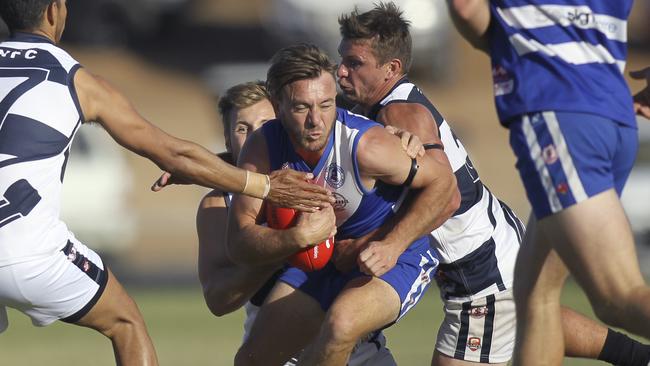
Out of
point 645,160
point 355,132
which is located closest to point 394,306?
point 355,132

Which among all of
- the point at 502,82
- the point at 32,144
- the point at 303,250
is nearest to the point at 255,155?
the point at 303,250

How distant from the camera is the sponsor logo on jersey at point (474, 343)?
21.0 ft

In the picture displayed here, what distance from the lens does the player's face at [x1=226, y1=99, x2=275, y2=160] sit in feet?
21.3

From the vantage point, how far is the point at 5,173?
5.32 meters

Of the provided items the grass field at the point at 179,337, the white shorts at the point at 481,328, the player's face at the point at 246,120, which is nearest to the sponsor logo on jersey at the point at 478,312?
the white shorts at the point at 481,328

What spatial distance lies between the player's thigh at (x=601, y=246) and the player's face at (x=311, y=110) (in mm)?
1406

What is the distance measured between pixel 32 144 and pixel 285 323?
1449 mm

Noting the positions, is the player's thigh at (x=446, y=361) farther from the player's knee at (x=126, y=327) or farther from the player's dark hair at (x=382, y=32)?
the player's knee at (x=126, y=327)

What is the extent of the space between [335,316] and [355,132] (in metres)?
0.86

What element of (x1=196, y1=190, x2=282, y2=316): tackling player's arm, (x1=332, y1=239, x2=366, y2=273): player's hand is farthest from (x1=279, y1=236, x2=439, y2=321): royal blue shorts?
(x1=196, y1=190, x2=282, y2=316): tackling player's arm

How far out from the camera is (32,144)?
5.34 meters

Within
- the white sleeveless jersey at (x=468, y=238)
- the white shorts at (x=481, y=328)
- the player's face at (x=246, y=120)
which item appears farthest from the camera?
the player's face at (x=246, y=120)

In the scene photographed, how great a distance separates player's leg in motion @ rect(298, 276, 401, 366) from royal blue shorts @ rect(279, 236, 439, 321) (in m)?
0.15

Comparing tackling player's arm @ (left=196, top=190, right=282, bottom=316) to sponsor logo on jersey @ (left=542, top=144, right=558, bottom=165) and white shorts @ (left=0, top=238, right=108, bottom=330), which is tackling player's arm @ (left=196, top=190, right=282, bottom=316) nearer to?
white shorts @ (left=0, top=238, right=108, bottom=330)
